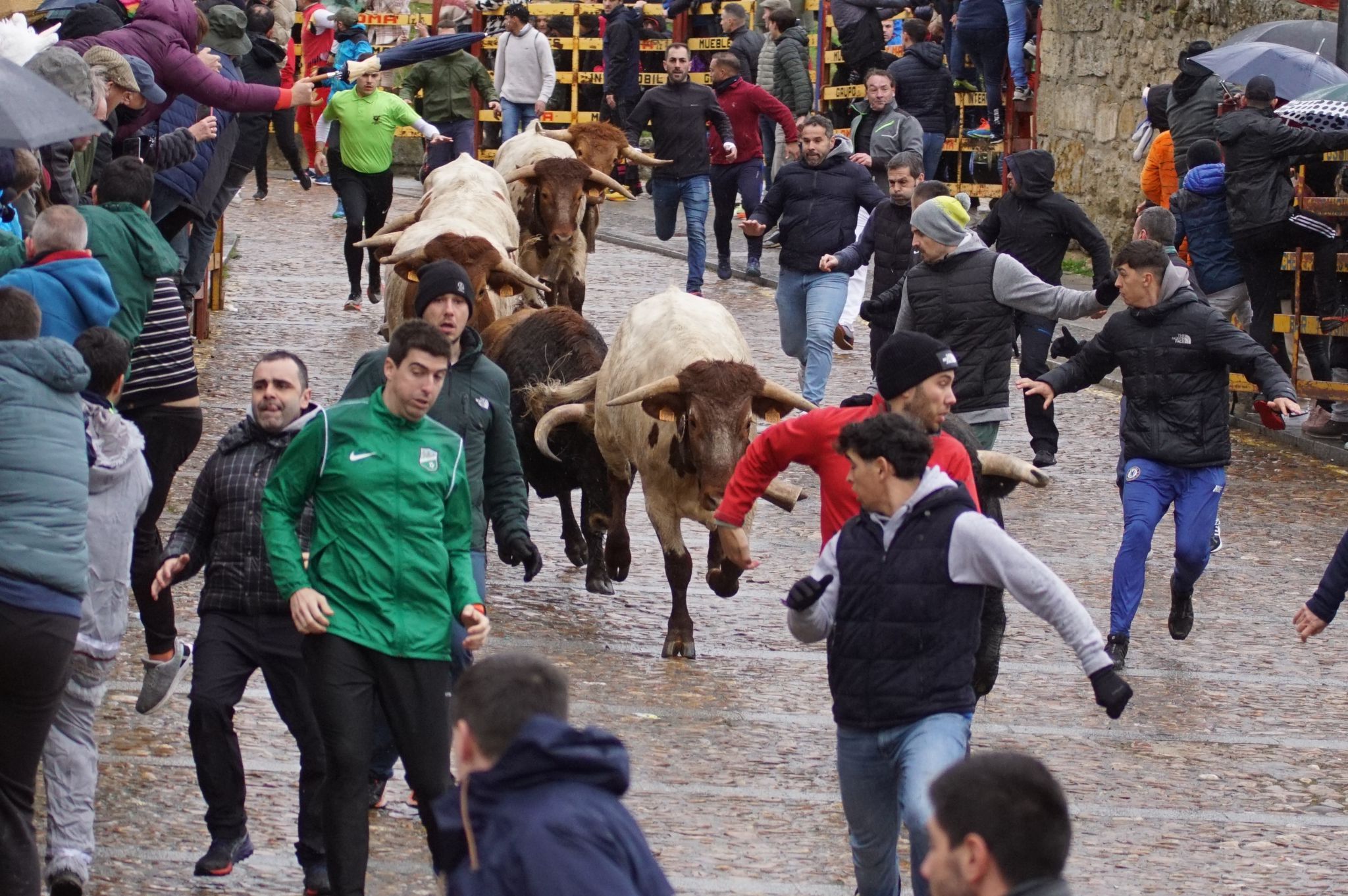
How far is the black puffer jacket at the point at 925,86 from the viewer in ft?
69.8

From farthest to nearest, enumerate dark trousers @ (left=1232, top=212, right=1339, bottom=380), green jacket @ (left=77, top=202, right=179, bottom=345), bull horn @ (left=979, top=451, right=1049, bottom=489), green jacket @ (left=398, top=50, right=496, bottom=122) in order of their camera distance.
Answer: green jacket @ (left=398, top=50, right=496, bottom=122) → dark trousers @ (left=1232, top=212, right=1339, bottom=380) → green jacket @ (left=77, top=202, right=179, bottom=345) → bull horn @ (left=979, top=451, right=1049, bottom=489)

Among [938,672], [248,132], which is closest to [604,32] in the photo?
[248,132]

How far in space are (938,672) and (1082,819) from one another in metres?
2.27

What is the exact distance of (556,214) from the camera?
15.8 m

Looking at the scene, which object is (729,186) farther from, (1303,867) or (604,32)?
(1303,867)

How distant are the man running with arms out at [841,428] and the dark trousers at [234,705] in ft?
5.16

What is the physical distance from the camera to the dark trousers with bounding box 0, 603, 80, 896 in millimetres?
5820

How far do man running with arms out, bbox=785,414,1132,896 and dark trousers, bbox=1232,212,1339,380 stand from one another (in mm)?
9513

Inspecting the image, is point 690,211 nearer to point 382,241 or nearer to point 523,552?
point 382,241

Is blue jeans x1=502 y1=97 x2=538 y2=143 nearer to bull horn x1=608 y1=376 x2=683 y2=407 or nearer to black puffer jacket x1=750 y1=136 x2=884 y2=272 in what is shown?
black puffer jacket x1=750 y1=136 x2=884 y2=272

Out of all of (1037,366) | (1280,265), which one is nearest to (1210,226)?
(1280,265)

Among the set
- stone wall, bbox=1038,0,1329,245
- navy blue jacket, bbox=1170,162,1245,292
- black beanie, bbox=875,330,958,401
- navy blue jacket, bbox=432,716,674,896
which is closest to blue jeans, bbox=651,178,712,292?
stone wall, bbox=1038,0,1329,245

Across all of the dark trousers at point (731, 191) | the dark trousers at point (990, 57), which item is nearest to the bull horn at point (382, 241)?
the dark trousers at point (731, 191)

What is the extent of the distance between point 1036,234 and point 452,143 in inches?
404
